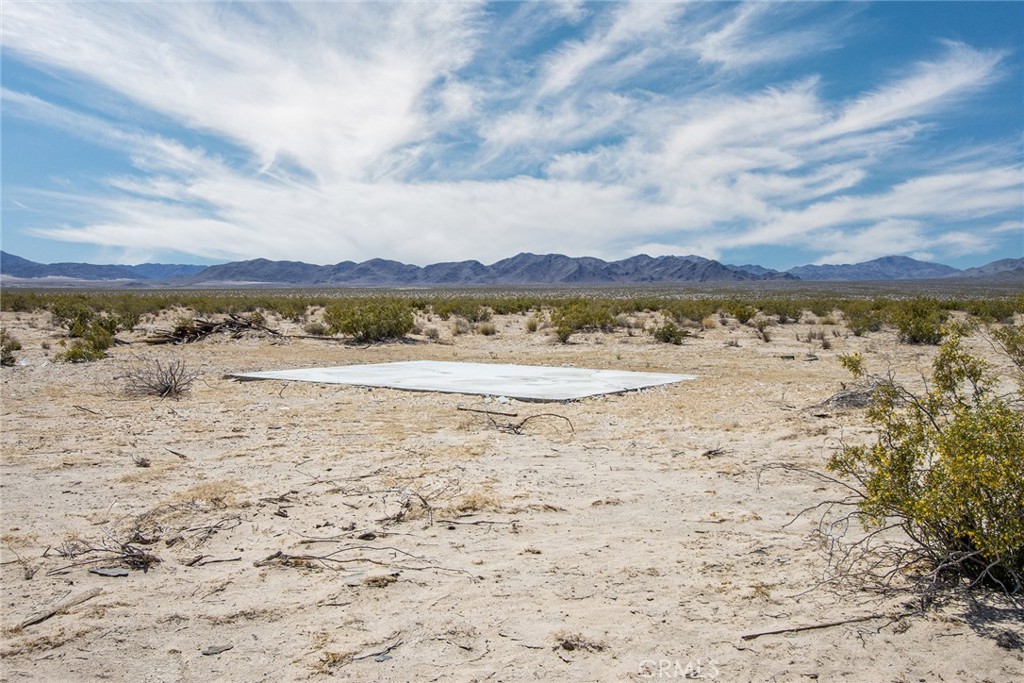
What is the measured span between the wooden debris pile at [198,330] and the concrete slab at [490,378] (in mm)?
8995

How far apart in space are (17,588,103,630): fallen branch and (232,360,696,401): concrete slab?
6.98m

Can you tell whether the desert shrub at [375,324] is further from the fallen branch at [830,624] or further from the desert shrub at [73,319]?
the fallen branch at [830,624]

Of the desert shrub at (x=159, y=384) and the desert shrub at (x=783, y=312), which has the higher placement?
the desert shrub at (x=783, y=312)

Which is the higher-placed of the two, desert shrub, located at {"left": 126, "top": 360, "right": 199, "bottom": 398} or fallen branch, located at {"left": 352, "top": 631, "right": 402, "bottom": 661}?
desert shrub, located at {"left": 126, "top": 360, "right": 199, "bottom": 398}

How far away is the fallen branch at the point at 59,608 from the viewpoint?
374 centimetres

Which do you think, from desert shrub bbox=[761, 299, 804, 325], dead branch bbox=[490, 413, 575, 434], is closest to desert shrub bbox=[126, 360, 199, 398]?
dead branch bbox=[490, 413, 575, 434]

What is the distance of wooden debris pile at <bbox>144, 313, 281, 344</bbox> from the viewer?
21297mm

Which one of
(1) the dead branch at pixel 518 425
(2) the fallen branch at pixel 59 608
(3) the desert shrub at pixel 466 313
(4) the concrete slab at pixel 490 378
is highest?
(3) the desert shrub at pixel 466 313

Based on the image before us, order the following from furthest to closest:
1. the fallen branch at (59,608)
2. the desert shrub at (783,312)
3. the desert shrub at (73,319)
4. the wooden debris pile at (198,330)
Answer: the desert shrub at (783,312) < the desert shrub at (73,319) < the wooden debris pile at (198,330) < the fallen branch at (59,608)

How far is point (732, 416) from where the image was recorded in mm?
9375

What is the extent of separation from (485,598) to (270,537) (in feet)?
5.88

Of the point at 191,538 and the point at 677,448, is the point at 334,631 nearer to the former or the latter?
the point at 191,538

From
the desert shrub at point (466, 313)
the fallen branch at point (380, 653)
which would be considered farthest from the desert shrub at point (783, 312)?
A: the fallen branch at point (380, 653)

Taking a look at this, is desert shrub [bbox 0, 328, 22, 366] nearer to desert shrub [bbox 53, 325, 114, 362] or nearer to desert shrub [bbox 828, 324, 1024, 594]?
desert shrub [bbox 53, 325, 114, 362]
